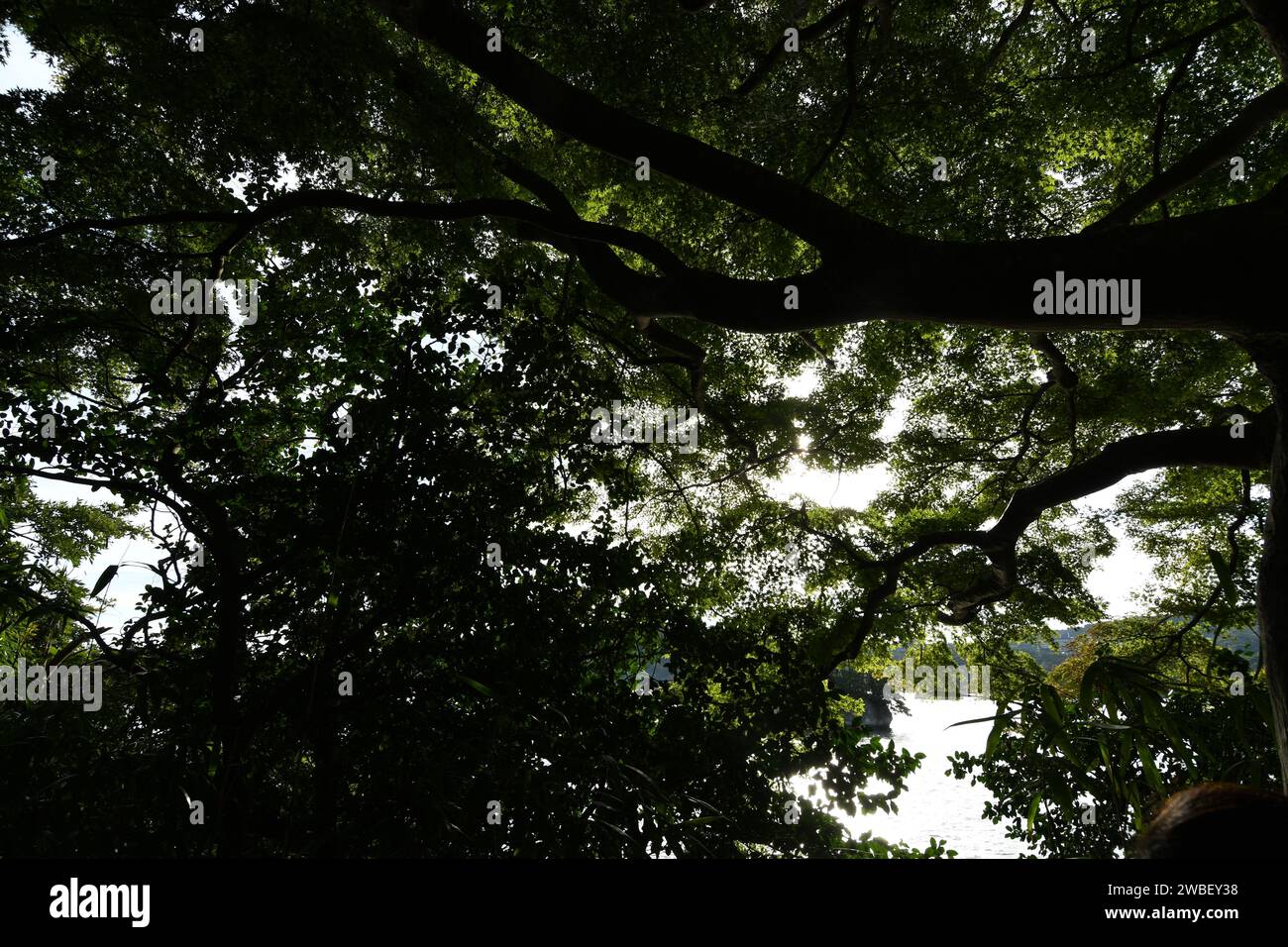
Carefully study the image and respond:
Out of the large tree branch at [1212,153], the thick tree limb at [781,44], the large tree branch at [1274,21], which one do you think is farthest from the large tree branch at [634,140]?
the thick tree limb at [781,44]

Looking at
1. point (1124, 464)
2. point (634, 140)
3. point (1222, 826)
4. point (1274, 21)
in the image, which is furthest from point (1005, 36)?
point (1222, 826)

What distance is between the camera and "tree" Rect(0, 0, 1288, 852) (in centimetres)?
256

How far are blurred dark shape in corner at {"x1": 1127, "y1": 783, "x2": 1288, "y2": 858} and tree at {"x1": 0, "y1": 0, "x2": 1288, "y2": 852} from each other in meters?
0.96

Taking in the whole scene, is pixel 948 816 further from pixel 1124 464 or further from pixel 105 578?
pixel 105 578

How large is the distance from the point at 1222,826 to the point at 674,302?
3.58 m

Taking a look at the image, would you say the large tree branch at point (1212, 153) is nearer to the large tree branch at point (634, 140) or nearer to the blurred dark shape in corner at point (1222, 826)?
the large tree branch at point (634, 140)

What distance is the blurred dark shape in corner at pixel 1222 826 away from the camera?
1.05 metres

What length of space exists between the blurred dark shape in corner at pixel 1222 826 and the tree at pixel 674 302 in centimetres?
96

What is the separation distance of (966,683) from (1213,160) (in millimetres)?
7594

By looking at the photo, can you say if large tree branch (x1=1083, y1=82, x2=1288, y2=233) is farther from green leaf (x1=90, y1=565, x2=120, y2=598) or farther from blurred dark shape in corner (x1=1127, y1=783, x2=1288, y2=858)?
green leaf (x1=90, y1=565, x2=120, y2=598)

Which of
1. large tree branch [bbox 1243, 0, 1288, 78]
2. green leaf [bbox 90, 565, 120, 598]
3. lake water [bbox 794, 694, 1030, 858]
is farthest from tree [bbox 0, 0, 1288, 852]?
lake water [bbox 794, 694, 1030, 858]

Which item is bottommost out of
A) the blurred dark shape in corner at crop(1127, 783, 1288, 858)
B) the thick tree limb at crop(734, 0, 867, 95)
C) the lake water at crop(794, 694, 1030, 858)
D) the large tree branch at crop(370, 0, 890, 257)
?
the lake water at crop(794, 694, 1030, 858)

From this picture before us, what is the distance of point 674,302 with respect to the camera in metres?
4.11
